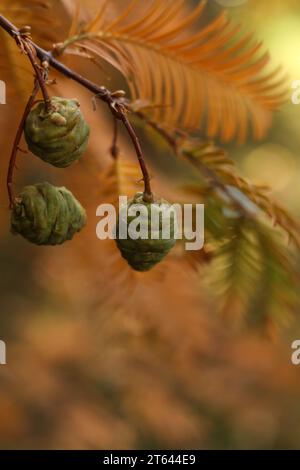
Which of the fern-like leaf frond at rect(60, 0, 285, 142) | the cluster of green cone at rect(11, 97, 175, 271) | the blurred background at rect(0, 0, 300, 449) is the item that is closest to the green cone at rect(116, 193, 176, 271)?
the cluster of green cone at rect(11, 97, 175, 271)

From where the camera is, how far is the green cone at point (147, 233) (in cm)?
59

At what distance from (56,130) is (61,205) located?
76 millimetres

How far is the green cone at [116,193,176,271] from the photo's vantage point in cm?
59

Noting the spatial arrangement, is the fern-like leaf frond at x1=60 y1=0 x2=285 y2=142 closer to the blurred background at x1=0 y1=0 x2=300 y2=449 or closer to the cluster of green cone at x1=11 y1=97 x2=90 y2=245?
the cluster of green cone at x1=11 y1=97 x2=90 y2=245

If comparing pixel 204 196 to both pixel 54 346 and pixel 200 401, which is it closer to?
pixel 54 346

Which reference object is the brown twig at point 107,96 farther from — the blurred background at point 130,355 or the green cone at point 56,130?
the blurred background at point 130,355

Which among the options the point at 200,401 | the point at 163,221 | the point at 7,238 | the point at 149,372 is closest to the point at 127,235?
the point at 163,221

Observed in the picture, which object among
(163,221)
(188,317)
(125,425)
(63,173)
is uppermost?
(63,173)

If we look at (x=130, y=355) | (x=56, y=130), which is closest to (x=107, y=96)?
(x=56, y=130)

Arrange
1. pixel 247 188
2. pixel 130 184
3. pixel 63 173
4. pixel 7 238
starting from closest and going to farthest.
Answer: pixel 247 188 → pixel 130 184 → pixel 63 173 → pixel 7 238

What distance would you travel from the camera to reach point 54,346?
193 cm

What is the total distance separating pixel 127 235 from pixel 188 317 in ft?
1.95

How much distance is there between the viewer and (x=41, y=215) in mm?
564

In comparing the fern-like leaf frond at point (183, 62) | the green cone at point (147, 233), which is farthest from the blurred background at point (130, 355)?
the green cone at point (147, 233)
